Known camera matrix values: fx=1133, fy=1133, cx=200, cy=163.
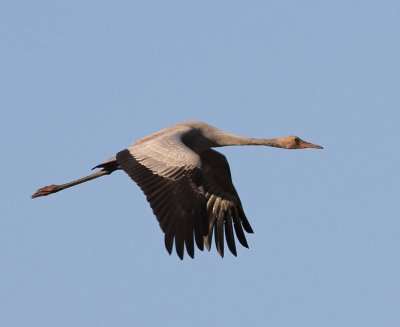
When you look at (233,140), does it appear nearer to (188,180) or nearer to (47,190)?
(188,180)

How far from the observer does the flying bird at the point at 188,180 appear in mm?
17531

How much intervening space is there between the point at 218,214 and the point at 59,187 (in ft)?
11.3

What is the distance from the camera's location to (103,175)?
21.9 m

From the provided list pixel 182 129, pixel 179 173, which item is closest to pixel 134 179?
pixel 179 173

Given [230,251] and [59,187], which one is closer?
[230,251]

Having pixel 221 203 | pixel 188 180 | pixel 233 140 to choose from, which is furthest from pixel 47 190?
pixel 188 180

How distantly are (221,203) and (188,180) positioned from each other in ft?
12.2

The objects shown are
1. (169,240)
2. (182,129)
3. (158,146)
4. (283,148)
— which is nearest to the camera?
(169,240)

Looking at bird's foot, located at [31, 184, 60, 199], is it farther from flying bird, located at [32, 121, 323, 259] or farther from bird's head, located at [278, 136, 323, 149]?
bird's head, located at [278, 136, 323, 149]

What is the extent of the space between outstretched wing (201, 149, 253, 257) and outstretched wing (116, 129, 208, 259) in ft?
7.78

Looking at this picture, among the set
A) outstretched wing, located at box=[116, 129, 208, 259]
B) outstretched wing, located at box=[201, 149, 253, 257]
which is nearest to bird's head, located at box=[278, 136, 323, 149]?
outstretched wing, located at box=[201, 149, 253, 257]

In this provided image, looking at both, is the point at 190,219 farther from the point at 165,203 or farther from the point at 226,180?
the point at 226,180

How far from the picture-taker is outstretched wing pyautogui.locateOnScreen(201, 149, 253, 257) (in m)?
21.2

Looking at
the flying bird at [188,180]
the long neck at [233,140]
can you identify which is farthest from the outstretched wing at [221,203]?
the long neck at [233,140]
